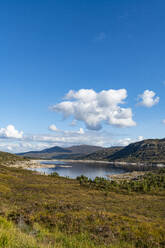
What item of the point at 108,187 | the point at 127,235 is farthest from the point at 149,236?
the point at 108,187

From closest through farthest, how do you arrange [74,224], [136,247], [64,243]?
[64,243]
[136,247]
[74,224]

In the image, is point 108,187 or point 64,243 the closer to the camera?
point 64,243

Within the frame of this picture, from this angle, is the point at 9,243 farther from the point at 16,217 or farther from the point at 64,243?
the point at 16,217

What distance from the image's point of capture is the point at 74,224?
14.0 metres

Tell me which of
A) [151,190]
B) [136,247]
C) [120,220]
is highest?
[136,247]

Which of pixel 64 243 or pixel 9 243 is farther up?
pixel 9 243

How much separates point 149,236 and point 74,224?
529cm

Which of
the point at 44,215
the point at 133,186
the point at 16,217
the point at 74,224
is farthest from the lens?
the point at 133,186

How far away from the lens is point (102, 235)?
11.8 metres

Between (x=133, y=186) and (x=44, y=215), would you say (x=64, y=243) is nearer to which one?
(x=44, y=215)

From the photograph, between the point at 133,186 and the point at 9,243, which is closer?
the point at 9,243

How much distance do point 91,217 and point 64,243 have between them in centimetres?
978

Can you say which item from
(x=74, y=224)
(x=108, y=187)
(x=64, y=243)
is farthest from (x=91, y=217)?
(x=108, y=187)

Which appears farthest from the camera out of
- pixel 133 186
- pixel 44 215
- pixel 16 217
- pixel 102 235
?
pixel 133 186
